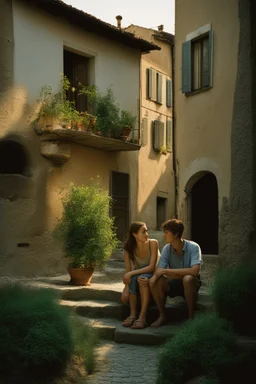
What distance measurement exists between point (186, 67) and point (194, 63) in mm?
188

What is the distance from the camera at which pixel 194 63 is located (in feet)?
43.7

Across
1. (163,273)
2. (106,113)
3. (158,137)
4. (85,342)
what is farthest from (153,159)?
(85,342)

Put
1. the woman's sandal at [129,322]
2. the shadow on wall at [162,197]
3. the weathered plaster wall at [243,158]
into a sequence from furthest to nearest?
the shadow on wall at [162,197] → the weathered plaster wall at [243,158] → the woman's sandal at [129,322]

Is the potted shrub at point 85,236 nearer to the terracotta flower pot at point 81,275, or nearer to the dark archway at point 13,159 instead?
the terracotta flower pot at point 81,275

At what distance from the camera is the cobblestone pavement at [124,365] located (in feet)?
19.6

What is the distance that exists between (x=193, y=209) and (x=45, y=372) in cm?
856

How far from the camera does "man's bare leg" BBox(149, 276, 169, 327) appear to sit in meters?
7.77

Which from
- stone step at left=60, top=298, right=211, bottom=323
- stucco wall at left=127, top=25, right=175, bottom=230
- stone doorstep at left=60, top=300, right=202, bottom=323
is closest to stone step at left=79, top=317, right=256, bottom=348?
stone step at left=60, top=298, right=211, bottom=323

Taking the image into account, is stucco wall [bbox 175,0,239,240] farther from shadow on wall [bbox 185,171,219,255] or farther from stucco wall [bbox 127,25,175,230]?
stucco wall [bbox 127,25,175,230]

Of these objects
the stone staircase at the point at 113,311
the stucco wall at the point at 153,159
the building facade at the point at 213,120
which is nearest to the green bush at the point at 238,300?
the stone staircase at the point at 113,311

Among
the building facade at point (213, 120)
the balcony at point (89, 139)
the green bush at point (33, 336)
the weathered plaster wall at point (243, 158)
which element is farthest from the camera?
the balcony at point (89, 139)

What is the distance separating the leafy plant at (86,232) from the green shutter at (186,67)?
10.8 ft

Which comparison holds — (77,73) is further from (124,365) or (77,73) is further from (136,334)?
(124,365)

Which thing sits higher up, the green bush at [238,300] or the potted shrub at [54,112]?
the potted shrub at [54,112]
